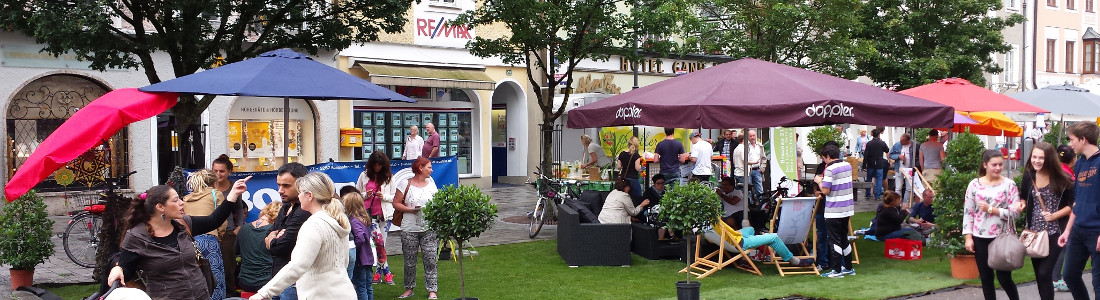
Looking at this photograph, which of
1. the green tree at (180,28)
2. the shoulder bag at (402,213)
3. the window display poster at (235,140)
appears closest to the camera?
the shoulder bag at (402,213)

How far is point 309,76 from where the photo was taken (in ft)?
30.6

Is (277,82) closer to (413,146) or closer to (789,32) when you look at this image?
(413,146)

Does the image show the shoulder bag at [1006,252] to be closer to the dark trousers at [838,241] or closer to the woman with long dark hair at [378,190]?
the dark trousers at [838,241]

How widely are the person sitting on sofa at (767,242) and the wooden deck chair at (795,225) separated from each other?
75 millimetres

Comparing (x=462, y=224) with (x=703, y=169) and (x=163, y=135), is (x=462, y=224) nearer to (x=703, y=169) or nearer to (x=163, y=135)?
(x=703, y=169)

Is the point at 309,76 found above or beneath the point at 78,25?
beneath

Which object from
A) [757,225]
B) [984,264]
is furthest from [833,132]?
[984,264]

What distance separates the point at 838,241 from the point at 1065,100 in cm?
825

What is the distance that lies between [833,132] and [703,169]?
8343 millimetres

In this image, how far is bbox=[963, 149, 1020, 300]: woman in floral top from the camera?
8.02 meters

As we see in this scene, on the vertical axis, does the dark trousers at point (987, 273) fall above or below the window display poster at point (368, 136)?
below

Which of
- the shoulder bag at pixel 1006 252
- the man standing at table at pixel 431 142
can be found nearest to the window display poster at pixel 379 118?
the man standing at table at pixel 431 142

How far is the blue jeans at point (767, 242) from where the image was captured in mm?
11016

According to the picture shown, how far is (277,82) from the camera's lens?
905 centimetres
